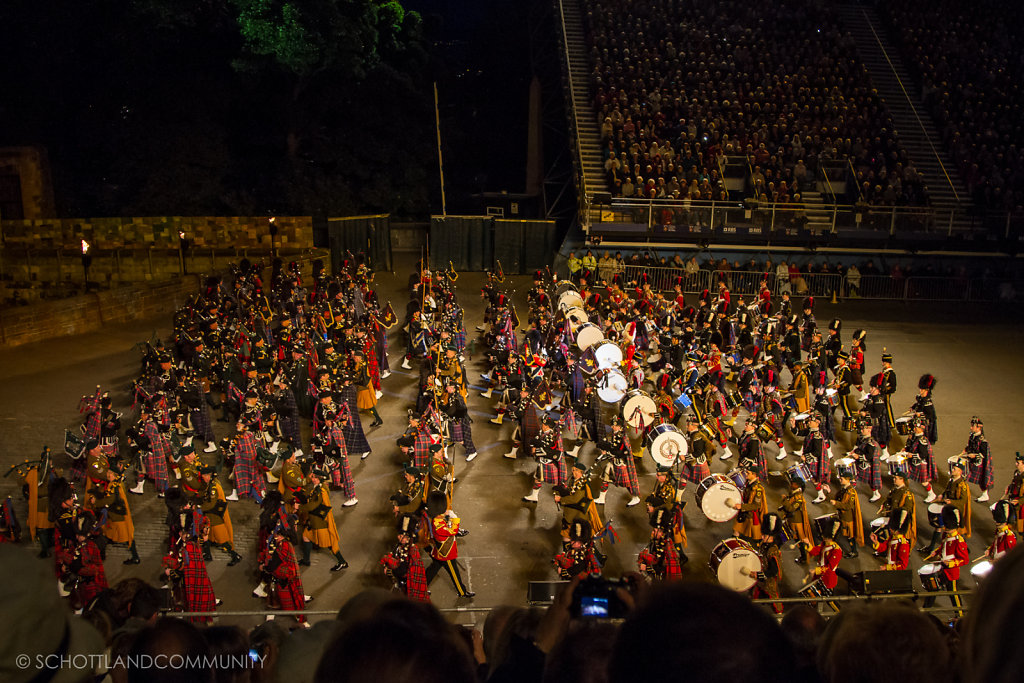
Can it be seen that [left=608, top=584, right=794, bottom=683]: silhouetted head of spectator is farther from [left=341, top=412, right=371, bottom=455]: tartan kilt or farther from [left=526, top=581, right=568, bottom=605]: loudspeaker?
[left=341, top=412, right=371, bottom=455]: tartan kilt

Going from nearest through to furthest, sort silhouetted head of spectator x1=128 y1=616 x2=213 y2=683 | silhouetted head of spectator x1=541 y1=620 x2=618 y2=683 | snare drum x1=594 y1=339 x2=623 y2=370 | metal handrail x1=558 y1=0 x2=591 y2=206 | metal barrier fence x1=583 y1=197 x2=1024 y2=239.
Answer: silhouetted head of spectator x1=541 y1=620 x2=618 y2=683 < silhouetted head of spectator x1=128 y1=616 x2=213 y2=683 < snare drum x1=594 y1=339 x2=623 y2=370 < metal barrier fence x1=583 y1=197 x2=1024 y2=239 < metal handrail x1=558 y1=0 x2=591 y2=206

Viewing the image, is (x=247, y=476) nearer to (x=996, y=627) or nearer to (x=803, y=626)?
(x=803, y=626)

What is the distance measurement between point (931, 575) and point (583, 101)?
24510 mm

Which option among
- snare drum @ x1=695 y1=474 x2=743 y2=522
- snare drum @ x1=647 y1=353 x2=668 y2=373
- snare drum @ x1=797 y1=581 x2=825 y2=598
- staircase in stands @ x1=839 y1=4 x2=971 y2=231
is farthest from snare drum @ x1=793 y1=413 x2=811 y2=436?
staircase in stands @ x1=839 y1=4 x2=971 y2=231

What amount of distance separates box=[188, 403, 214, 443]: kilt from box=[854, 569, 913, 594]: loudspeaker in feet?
34.5

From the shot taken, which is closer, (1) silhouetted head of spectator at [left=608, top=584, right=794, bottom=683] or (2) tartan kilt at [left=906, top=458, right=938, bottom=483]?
(1) silhouetted head of spectator at [left=608, top=584, right=794, bottom=683]

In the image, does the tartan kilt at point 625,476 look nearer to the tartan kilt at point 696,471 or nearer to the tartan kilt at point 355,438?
the tartan kilt at point 696,471

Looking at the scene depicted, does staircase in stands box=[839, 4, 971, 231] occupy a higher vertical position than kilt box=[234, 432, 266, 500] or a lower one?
higher

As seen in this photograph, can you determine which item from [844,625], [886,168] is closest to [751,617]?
[844,625]

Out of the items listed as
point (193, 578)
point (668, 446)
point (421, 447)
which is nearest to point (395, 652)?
point (193, 578)

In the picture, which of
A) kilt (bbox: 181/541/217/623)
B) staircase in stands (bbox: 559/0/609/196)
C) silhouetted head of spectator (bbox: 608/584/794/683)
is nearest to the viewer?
silhouetted head of spectator (bbox: 608/584/794/683)

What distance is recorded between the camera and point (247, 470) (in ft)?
36.7

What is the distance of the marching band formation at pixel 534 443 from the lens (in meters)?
8.70

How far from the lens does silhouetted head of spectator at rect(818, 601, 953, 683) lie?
2.28 m
